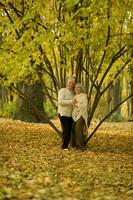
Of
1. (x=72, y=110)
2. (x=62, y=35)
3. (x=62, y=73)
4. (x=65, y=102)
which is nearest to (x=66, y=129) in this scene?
(x=72, y=110)

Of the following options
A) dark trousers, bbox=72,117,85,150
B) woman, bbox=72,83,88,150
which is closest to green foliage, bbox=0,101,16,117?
dark trousers, bbox=72,117,85,150

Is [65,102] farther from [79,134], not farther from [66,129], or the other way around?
[79,134]

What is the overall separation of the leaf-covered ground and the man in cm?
37

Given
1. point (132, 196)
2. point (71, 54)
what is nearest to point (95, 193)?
point (132, 196)

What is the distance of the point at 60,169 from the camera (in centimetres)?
861

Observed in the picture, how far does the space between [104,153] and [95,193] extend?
4.15 metres

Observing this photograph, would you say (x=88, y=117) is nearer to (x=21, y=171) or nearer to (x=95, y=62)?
(x=95, y=62)

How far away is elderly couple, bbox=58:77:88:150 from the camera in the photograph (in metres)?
10.9

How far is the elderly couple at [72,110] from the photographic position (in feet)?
35.7

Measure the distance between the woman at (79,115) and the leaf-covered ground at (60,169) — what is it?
14.0 inches

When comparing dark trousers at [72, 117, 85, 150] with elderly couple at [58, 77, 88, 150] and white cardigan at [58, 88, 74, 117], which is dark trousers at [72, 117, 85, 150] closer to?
elderly couple at [58, 77, 88, 150]

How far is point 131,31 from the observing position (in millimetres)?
10750

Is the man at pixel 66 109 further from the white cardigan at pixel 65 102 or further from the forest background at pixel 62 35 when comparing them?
the forest background at pixel 62 35

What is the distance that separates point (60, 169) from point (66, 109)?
2.58 metres
